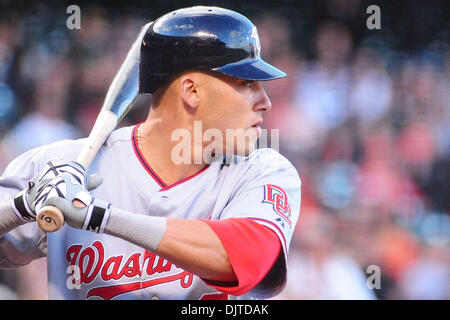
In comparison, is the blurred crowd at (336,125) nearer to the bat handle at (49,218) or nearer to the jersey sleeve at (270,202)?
the jersey sleeve at (270,202)

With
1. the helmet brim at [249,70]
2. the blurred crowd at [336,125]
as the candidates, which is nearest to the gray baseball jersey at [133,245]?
the helmet brim at [249,70]

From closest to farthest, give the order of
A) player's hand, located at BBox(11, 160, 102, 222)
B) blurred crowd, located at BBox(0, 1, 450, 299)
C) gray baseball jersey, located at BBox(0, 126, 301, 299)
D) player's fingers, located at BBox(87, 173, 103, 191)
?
player's hand, located at BBox(11, 160, 102, 222)
player's fingers, located at BBox(87, 173, 103, 191)
gray baseball jersey, located at BBox(0, 126, 301, 299)
blurred crowd, located at BBox(0, 1, 450, 299)

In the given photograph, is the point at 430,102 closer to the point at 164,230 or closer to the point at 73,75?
the point at 73,75

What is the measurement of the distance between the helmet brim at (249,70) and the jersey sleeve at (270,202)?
26 centimetres

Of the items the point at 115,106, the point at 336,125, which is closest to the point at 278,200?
the point at 115,106

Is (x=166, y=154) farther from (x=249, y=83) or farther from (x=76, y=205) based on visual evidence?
(x=76, y=205)

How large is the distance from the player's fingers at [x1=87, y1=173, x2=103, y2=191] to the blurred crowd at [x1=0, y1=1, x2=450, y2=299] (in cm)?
192

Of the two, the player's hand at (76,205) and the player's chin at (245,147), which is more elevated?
the player's chin at (245,147)

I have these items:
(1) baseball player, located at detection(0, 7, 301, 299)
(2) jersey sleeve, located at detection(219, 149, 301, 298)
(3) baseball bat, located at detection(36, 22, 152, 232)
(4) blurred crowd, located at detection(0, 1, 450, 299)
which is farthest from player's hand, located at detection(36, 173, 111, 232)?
(4) blurred crowd, located at detection(0, 1, 450, 299)

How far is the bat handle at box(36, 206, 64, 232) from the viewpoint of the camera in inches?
57.7

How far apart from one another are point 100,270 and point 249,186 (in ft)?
1.57

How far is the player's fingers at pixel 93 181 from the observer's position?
170cm

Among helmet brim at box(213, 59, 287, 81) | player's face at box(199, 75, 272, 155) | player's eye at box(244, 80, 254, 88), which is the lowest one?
player's face at box(199, 75, 272, 155)

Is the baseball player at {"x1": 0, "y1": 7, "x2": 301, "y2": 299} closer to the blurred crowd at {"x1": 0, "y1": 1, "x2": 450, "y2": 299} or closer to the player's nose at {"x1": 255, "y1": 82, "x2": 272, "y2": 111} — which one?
the player's nose at {"x1": 255, "y1": 82, "x2": 272, "y2": 111}
